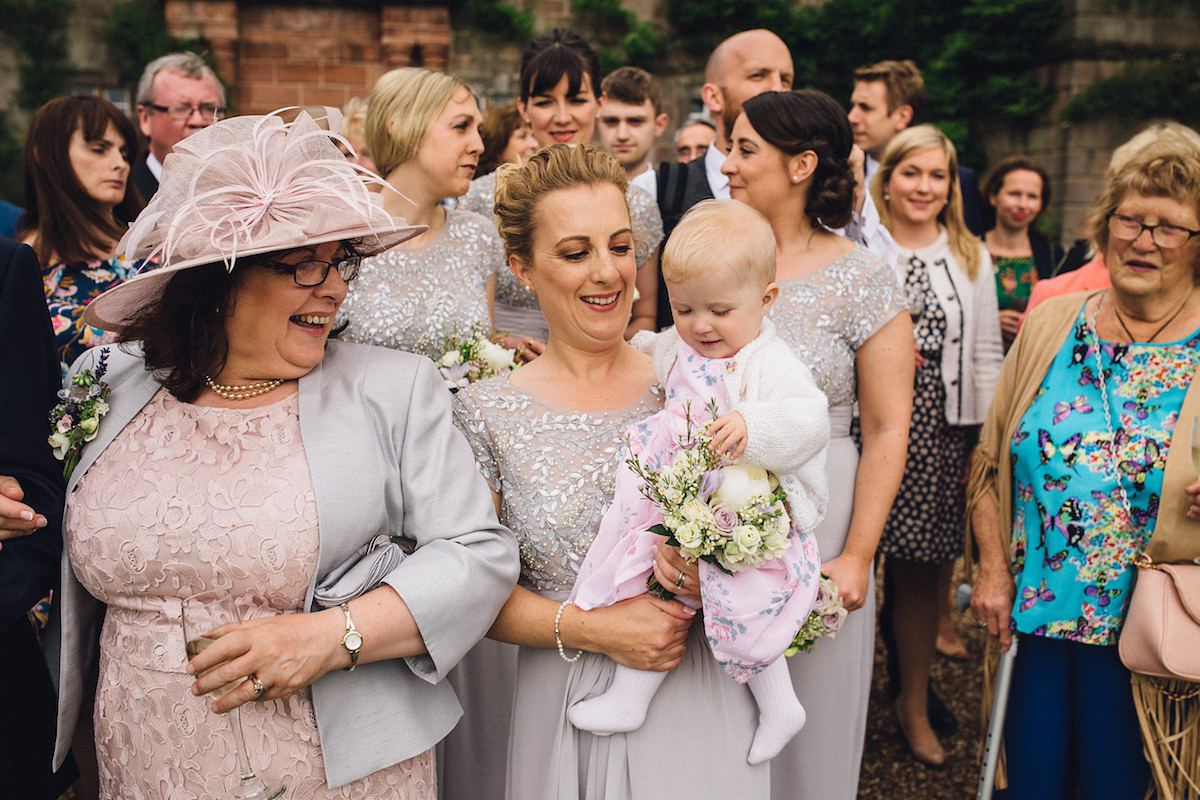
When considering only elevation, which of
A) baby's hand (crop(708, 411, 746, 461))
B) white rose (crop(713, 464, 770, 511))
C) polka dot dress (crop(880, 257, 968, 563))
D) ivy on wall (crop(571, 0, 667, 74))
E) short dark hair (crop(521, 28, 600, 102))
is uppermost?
ivy on wall (crop(571, 0, 667, 74))

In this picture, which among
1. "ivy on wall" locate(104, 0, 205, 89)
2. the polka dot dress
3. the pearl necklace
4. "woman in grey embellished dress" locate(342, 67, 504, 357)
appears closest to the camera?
the pearl necklace

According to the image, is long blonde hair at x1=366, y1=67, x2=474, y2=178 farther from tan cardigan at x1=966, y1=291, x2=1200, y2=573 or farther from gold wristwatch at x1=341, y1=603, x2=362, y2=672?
tan cardigan at x1=966, y1=291, x2=1200, y2=573

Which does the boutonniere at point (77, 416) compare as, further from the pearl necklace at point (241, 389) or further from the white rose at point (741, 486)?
the white rose at point (741, 486)

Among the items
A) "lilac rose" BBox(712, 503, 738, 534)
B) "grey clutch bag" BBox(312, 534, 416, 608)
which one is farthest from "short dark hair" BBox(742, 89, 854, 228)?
"grey clutch bag" BBox(312, 534, 416, 608)

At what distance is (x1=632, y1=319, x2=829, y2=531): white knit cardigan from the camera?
7.16ft

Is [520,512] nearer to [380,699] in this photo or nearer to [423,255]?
[380,699]

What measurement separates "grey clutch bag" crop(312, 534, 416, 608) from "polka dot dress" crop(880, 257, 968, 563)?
3111mm

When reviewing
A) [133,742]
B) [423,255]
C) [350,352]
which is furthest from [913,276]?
[133,742]

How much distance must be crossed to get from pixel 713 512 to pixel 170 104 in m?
4.89

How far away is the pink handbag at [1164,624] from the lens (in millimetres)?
2662

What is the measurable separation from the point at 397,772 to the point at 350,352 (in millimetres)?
1019

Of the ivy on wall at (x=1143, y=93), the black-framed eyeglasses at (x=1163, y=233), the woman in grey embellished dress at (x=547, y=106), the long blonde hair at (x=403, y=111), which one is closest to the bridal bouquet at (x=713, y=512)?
the black-framed eyeglasses at (x=1163, y=233)

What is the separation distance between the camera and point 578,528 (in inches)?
93.9

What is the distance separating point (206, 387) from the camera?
7.42 feet
